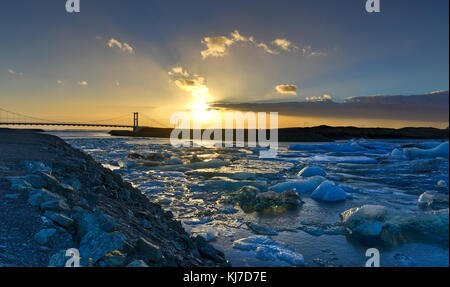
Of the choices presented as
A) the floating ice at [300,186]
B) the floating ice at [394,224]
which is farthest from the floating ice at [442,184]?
the floating ice at [394,224]

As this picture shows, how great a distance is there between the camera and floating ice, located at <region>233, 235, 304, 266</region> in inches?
125

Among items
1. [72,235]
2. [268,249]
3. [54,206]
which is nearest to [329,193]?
[268,249]

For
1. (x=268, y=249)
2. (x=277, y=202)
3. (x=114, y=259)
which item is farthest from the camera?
(x=277, y=202)

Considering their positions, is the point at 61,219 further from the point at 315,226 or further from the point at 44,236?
the point at 315,226

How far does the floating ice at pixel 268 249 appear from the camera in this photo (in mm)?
3187

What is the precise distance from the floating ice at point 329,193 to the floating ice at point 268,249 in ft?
11.1

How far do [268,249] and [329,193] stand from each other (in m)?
3.78

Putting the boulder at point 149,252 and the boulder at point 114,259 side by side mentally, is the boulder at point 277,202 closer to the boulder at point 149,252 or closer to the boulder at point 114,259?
the boulder at point 149,252

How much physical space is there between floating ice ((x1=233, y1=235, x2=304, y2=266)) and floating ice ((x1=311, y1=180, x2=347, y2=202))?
133 inches

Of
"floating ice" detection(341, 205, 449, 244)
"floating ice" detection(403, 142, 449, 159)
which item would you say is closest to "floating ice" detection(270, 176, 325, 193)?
"floating ice" detection(341, 205, 449, 244)

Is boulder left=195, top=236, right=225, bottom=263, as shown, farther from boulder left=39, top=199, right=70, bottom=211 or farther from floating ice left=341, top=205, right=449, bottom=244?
floating ice left=341, top=205, right=449, bottom=244

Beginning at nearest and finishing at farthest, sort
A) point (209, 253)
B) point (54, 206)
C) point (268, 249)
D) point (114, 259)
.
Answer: point (114, 259) → point (54, 206) → point (209, 253) → point (268, 249)

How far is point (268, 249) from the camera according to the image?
11.1 feet
